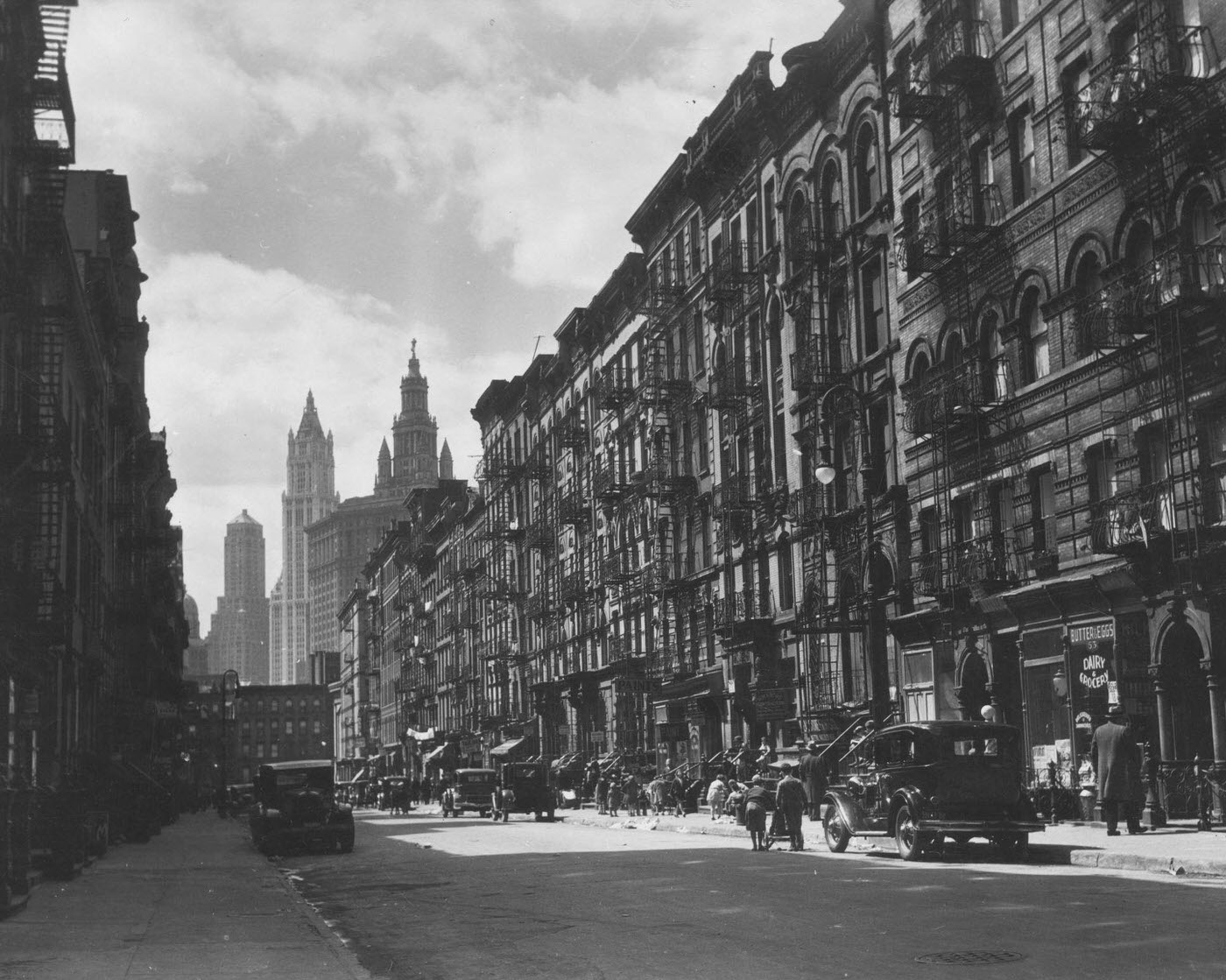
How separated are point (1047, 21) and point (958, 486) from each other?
10272 mm

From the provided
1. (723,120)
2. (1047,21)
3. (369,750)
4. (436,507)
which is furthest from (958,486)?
(369,750)

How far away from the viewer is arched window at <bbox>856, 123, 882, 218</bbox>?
3916 centimetres

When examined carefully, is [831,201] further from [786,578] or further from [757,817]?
[757,817]

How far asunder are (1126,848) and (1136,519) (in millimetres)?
7077

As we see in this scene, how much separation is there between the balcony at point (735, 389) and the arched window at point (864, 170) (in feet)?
25.6

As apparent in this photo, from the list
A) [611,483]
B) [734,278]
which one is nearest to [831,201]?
[734,278]

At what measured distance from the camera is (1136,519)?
26.2 m

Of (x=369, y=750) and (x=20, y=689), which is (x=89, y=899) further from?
(x=369, y=750)

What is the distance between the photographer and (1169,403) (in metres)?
26.1

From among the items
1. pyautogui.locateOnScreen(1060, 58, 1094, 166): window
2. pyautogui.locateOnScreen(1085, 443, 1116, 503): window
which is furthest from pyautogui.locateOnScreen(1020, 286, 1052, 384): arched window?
pyautogui.locateOnScreen(1060, 58, 1094, 166): window

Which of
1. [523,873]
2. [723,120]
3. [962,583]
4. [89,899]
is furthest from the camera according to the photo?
[723,120]

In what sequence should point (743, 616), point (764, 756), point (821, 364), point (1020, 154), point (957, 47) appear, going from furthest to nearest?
point (743, 616), point (764, 756), point (821, 364), point (957, 47), point (1020, 154)

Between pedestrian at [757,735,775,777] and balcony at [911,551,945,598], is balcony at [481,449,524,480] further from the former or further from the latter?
balcony at [911,551,945,598]

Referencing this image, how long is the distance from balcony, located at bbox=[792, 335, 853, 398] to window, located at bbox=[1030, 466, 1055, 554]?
29.9ft
